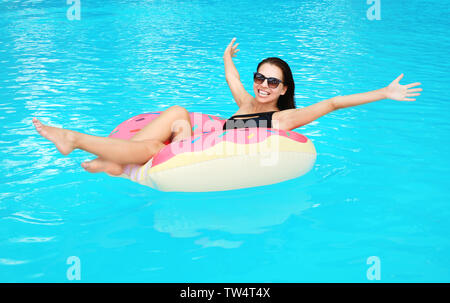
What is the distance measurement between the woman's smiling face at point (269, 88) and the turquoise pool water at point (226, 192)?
0.60 metres

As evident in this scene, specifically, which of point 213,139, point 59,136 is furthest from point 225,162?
point 59,136

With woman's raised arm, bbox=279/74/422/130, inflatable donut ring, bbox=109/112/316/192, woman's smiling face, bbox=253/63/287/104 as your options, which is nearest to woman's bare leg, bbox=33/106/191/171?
inflatable donut ring, bbox=109/112/316/192

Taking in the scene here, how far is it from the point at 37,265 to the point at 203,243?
825mm

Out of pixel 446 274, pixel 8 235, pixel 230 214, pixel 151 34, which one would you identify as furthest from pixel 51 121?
pixel 151 34

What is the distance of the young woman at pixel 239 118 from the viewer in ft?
9.34

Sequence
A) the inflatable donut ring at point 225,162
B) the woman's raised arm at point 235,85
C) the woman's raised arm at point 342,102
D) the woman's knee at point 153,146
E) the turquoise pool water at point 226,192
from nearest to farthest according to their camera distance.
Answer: the turquoise pool water at point 226,192
the woman's raised arm at point 342,102
the inflatable donut ring at point 225,162
the woman's knee at point 153,146
the woman's raised arm at point 235,85

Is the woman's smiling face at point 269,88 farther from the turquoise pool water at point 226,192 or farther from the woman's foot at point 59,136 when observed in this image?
the woman's foot at point 59,136

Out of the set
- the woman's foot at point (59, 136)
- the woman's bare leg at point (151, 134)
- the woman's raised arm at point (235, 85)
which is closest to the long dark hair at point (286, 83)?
the woman's raised arm at point (235, 85)

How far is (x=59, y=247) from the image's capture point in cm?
265

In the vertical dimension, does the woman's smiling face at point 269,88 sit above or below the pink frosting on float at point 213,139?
above

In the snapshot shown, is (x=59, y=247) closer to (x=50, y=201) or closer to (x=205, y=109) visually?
(x=50, y=201)

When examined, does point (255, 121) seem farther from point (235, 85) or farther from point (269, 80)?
point (235, 85)

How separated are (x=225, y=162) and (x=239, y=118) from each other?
2.01 ft

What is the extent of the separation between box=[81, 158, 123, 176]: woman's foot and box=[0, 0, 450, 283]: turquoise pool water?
22 centimetres
